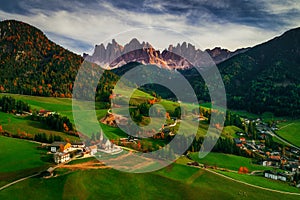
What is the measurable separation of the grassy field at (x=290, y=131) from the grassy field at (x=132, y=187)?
233 feet

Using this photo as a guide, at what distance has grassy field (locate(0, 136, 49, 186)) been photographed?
51.0m

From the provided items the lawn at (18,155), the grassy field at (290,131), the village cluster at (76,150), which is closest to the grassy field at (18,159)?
the lawn at (18,155)

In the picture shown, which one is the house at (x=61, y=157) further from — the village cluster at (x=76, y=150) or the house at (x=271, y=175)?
the house at (x=271, y=175)

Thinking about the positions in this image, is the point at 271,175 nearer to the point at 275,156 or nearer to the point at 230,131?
the point at 275,156

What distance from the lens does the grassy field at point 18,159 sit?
51.0 meters

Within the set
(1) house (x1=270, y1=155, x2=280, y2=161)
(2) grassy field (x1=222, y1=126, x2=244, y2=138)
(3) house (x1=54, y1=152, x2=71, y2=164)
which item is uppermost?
(3) house (x1=54, y1=152, x2=71, y2=164)

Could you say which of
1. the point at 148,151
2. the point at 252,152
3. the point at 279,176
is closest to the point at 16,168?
the point at 148,151

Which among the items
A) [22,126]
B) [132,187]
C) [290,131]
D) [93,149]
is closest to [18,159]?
[93,149]

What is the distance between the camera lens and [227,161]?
78500 mm

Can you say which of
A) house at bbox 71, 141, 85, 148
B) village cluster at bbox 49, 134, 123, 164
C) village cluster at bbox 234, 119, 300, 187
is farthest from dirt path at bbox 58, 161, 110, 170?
village cluster at bbox 234, 119, 300, 187

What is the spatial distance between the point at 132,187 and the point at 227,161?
127 feet

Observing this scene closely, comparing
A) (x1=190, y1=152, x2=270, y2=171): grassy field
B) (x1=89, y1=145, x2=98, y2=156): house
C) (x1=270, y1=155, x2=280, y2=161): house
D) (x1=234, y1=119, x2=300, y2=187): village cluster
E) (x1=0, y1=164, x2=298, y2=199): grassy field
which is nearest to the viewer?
(x1=0, y1=164, x2=298, y2=199): grassy field

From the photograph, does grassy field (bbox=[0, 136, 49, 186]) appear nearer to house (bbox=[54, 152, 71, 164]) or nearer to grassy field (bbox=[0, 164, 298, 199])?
house (bbox=[54, 152, 71, 164])

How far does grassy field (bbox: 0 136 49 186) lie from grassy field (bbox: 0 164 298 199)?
167 inches
